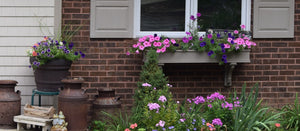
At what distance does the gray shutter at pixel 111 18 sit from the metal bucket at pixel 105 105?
907mm

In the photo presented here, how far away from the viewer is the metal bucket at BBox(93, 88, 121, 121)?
18.0 feet

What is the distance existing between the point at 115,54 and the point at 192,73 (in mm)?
1114

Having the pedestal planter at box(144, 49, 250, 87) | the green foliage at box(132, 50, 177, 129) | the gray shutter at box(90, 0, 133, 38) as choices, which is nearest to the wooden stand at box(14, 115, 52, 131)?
the green foliage at box(132, 50, 177, 129)

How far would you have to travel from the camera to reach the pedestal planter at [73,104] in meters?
5.16

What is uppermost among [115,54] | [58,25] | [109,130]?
[58,25]

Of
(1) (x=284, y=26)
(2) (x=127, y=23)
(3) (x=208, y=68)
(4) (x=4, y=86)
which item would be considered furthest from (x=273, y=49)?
(4) (x=4, y=86)

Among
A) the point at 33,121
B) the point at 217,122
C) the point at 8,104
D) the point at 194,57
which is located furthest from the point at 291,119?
the point at 8,104

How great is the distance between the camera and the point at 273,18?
6.23 meters

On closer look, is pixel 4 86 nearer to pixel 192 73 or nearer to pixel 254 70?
pixel 192 73

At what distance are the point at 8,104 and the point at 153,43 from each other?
1972mm

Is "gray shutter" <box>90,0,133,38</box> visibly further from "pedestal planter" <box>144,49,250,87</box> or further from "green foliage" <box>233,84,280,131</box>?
"green foliage" <box>233,84,280,131</box>

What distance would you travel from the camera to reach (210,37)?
19.5 feet

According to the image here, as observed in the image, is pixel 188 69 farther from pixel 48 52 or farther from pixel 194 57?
pixel 48 52

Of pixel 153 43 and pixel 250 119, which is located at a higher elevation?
pixel 153 43
